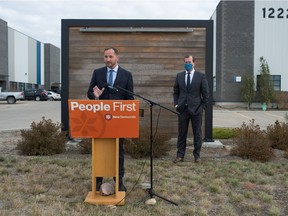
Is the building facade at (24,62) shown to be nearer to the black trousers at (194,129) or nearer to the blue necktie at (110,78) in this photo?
the black trousers at (194,129)

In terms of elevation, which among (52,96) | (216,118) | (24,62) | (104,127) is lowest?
(216,118)

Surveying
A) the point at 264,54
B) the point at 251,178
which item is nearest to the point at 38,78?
the point at 264,54

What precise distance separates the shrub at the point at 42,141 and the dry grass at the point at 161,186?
384 millimetres

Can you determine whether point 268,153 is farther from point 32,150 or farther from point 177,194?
point 32,150

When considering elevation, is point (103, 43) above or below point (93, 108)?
above

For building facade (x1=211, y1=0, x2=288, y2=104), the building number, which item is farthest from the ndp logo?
the building number

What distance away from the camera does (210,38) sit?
9797 mm

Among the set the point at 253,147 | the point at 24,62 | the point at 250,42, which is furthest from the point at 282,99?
the point at 24,62

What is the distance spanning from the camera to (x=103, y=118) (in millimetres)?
4871

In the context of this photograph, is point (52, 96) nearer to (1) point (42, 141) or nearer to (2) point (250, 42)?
(2) point (250, 42)

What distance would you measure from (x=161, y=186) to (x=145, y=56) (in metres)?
4.94

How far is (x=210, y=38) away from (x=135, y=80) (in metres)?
2.13

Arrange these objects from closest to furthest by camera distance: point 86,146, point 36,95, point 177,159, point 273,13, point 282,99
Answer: point 177,159 < point 86,146 < point 282,99 < point 273,13 < point 36,95

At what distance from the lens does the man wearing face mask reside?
23.8ft
